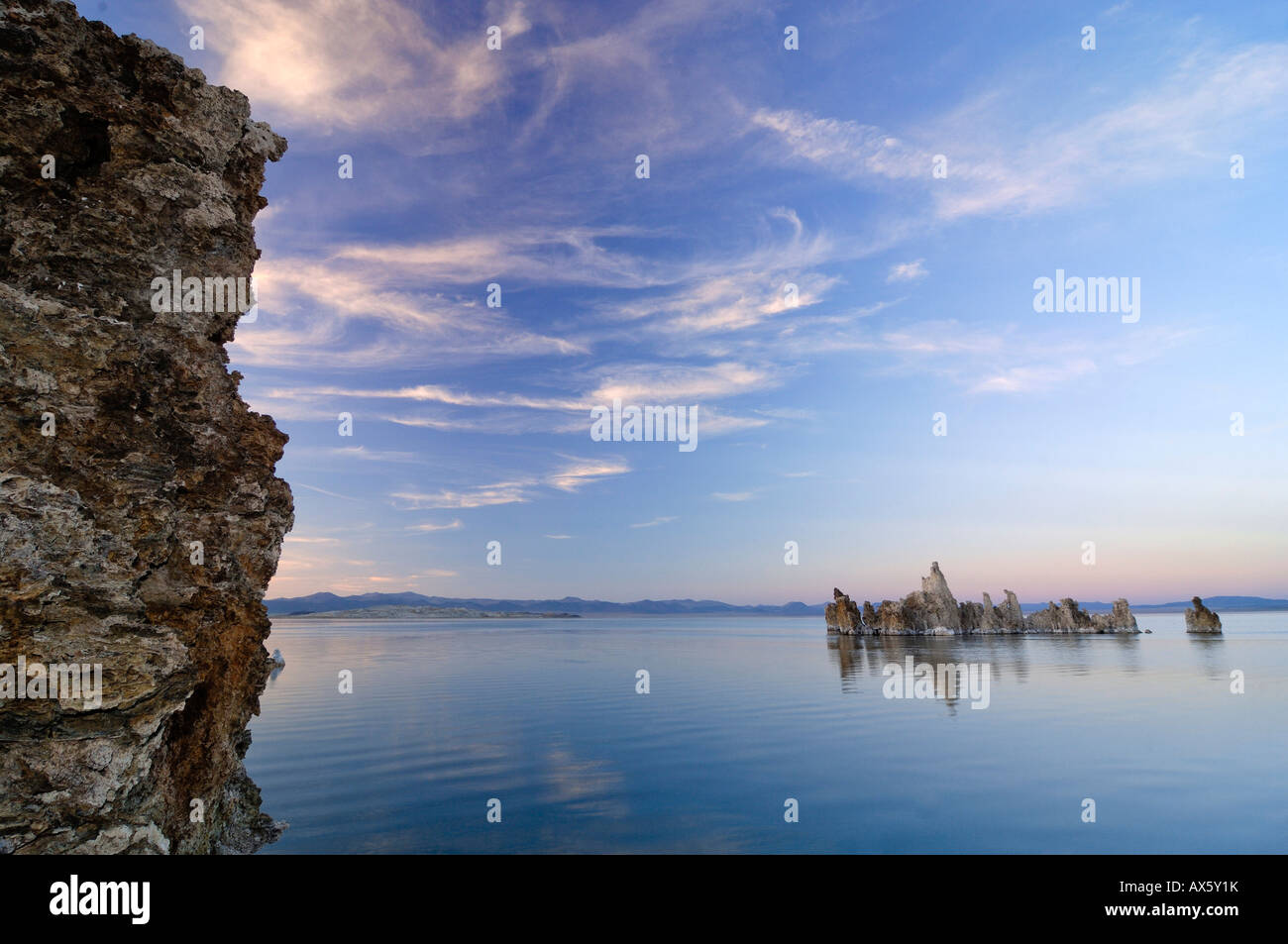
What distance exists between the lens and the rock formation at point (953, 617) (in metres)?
116

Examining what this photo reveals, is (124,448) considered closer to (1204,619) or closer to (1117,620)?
(1204,619)

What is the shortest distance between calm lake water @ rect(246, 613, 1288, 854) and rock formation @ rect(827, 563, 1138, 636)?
255 ft

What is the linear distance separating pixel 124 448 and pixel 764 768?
1887 cm

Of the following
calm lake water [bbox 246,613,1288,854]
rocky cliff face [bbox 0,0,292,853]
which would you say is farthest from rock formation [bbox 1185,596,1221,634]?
rocky cliff face [bbox 0,0,292,853]

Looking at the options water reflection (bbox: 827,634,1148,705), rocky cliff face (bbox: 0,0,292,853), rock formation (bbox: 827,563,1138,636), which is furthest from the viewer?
rock formation (bbox: 827,563,1138,636)

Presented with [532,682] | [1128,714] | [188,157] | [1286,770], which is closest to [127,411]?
[188,157]

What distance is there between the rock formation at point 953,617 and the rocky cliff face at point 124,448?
398ft

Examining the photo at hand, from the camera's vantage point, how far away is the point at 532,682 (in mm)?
40500

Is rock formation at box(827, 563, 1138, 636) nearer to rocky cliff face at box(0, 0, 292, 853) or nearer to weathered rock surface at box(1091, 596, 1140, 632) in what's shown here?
weathered rock surface at box(1091, 596, 1140, 632)

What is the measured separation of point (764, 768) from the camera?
19969 mm

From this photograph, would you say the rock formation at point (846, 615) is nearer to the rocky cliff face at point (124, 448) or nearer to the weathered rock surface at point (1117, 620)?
the weathered rock surface at point (1117, 620)

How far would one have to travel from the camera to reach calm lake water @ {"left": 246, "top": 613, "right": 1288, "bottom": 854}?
47.8 ft

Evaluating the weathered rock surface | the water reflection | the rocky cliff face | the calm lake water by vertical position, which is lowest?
the weathered rock surface

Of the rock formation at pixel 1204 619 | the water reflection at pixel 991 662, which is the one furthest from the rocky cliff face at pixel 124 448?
the rock formation at pixel 1204 619
